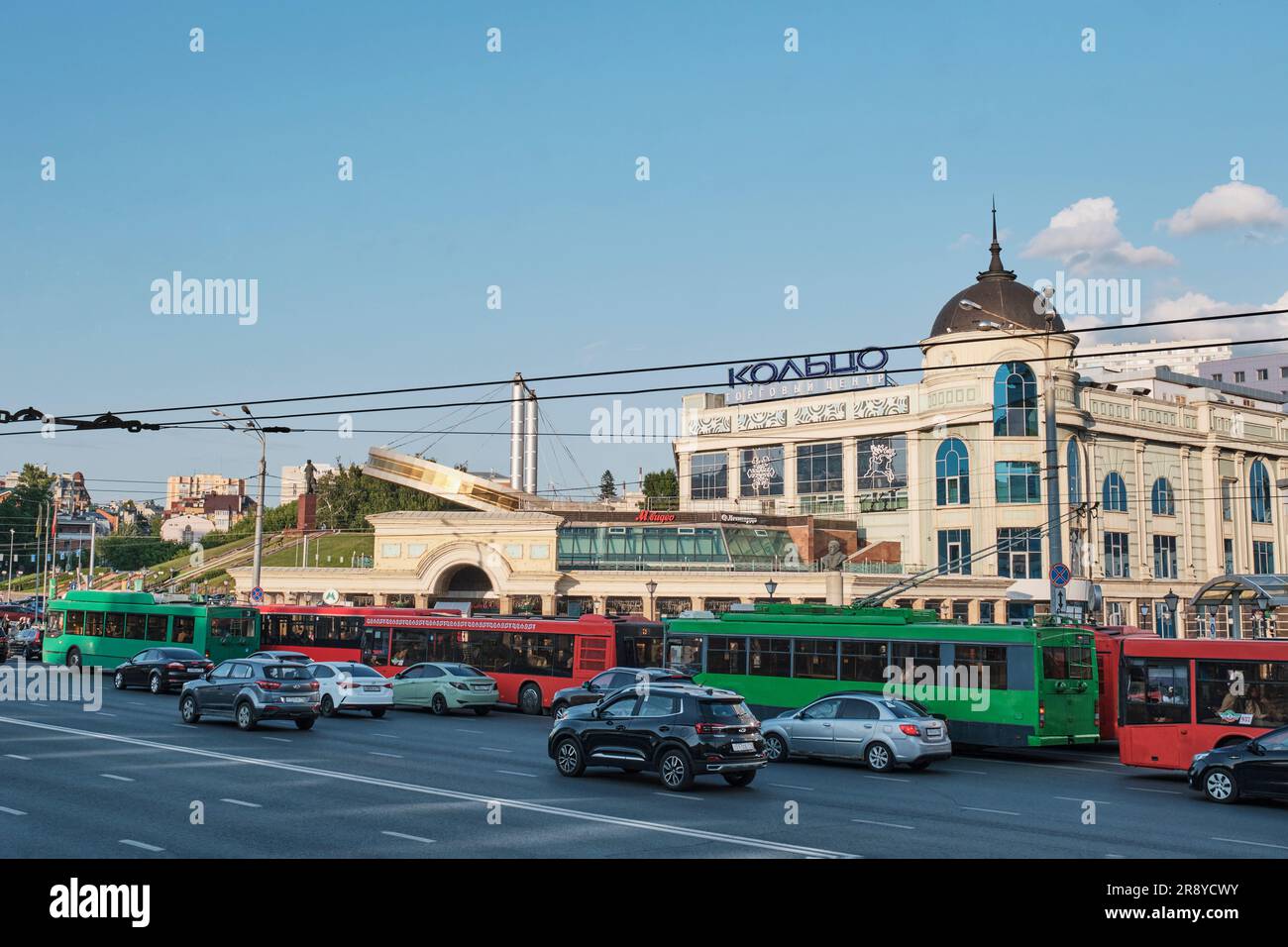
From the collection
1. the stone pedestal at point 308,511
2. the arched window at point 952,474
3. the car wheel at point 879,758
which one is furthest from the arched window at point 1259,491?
the stone pedestal at point 308,511

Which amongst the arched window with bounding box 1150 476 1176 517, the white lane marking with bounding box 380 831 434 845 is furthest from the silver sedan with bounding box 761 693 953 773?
the arched window with bounding box 1150 476 1176 517

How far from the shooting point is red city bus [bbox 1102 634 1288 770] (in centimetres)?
2244

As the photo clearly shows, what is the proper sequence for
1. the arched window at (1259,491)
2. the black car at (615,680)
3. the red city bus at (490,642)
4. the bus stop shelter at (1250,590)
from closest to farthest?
the black car at (615,680), the bus stop shelter at (1250,590), the red city bus at (490,642), the arched window at (1259,491)

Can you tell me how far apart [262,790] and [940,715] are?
1529cm

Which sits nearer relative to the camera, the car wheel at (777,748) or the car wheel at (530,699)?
the car wheel at (777,748)

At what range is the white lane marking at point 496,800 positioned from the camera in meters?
14.6

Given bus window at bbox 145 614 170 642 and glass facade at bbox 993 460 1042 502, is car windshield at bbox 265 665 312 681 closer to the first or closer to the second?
bus window at bbox 145 614 170 642

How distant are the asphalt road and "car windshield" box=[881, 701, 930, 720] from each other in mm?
1114

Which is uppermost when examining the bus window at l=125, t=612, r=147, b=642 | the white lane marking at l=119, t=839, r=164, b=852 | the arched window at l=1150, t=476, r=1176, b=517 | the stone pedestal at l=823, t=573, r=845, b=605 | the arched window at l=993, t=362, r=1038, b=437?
the arched window at l=993, t=362, r=1038, b=437

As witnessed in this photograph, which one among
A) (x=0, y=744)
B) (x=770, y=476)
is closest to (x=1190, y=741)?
(x=0, y=744)

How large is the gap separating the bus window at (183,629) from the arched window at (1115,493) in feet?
162

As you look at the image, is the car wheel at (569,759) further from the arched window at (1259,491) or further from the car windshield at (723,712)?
the arched window at (1259,491)

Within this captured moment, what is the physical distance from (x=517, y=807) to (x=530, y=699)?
20222mm

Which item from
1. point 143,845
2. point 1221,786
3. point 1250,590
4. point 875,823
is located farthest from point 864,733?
point 1250,590
